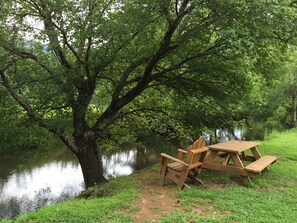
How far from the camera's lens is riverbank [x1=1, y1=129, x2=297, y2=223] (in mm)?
4711

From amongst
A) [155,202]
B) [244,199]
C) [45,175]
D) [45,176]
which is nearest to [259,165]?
[244,199]

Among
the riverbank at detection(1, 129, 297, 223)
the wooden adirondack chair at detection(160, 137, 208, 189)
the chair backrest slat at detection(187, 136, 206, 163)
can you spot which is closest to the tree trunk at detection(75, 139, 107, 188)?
the riverbank at detection(1, 129, 297, 223)

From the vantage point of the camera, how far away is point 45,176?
15.3 meters

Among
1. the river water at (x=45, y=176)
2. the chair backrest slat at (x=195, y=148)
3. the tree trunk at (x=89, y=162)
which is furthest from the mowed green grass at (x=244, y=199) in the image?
the river water at (x=45, y=176)

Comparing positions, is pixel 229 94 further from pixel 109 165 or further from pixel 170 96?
pixel 109 165

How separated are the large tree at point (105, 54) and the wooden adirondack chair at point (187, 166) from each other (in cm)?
217

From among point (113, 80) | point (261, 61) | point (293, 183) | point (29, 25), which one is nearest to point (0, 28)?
point (29, 25)

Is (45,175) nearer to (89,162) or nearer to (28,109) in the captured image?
(89,162)

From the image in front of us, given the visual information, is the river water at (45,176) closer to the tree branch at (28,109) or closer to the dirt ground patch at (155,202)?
the tree branch at (28,109)

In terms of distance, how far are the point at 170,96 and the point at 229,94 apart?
225cm

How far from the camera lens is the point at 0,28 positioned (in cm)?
807

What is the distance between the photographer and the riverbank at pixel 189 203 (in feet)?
15.5

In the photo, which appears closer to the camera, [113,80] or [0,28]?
[0,28]

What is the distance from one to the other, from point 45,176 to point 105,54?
9.59 metres
